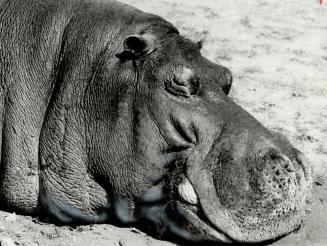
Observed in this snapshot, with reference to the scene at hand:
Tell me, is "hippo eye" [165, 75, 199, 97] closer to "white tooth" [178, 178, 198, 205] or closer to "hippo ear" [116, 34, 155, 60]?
"hippo ear" [116, 34, 155, 60]

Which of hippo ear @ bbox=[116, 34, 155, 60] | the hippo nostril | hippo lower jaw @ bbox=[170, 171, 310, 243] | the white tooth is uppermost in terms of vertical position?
hippo ear @ bbox=[116, 34, 155, 60]

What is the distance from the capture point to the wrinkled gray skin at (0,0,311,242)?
144 inches

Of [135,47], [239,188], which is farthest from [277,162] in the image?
[135,47]

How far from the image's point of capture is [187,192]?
365 cm

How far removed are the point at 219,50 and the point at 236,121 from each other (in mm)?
3213

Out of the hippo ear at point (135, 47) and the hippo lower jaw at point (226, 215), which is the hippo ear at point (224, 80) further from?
the hippo lower jaw at point (226, 215)

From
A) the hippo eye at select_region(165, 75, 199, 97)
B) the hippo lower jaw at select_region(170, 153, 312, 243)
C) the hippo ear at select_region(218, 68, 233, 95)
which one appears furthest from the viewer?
the hippo ear at select_region(218, 68, 233, 95)

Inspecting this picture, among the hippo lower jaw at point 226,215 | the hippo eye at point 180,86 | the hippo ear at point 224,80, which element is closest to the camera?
the hippo lower jaw at point 226,215

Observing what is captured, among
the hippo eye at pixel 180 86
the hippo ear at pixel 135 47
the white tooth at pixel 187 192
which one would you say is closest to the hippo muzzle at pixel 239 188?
the white tooth at pixel 187 192

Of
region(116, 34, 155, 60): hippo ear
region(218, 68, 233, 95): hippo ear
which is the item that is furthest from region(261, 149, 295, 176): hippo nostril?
region(116, 34, 155, 60): hippo ear

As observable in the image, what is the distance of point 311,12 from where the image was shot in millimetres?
8016

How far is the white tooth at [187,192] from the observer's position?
3637mm

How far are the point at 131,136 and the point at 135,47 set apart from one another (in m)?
0.50

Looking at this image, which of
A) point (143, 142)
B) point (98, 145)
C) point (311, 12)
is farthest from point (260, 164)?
point (311, 12)
